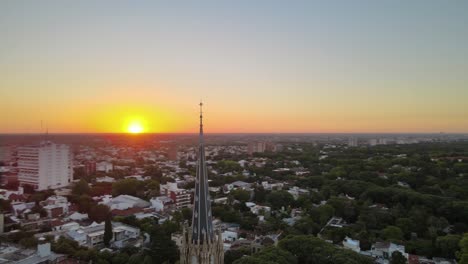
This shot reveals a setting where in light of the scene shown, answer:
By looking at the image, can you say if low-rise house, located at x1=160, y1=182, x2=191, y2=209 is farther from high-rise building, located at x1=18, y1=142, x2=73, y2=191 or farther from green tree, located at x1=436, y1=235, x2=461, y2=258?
green tree, located at x1=436, y1=235, x2=461, y2=258

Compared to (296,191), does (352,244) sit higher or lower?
lower

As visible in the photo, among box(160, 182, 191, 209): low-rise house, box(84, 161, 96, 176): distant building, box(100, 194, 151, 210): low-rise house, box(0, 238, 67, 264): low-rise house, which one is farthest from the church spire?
box(84, 161, 96, 176): distant building

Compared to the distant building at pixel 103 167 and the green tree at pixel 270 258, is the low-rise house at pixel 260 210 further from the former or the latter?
the distant building at pixel 103 167

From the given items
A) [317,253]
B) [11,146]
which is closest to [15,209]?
[11,146]

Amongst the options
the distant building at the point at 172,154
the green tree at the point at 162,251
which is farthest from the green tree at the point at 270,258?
the distant building at the point at 172,154

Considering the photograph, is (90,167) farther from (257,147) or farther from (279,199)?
(257,147)

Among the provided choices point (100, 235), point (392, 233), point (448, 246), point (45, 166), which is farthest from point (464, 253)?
point (45, 166)

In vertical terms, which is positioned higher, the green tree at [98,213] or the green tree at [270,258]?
the green tree at [270,258]
